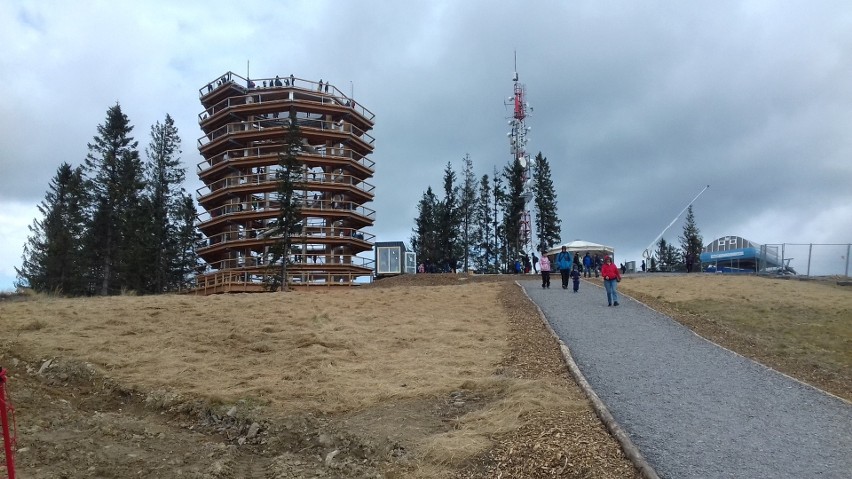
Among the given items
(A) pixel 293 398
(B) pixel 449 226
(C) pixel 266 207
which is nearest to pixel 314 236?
(C) pixel 266 207

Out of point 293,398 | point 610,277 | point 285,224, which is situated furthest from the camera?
point 285,224

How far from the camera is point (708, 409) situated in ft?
29.4

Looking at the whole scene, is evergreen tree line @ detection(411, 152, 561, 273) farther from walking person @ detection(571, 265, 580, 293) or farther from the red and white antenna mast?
walking person @ detection(571, 265, 580, 293)

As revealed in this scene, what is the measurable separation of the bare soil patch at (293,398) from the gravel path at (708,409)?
0.69m

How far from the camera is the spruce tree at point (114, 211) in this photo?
49.1 m

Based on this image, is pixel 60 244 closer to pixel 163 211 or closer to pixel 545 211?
pixel 163 211

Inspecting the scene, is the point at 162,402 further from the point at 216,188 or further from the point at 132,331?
the point at 216,188

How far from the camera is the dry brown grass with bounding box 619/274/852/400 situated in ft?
43.9

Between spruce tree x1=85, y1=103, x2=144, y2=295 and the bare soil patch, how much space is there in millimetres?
33707

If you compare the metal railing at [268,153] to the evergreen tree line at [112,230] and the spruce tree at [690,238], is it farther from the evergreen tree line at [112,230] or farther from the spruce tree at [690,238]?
the spruce tree at [690,238]

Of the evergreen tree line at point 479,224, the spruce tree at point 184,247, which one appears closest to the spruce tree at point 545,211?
the evergreen tree line at point 479,224

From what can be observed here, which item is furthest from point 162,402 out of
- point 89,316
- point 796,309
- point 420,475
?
point 796,309

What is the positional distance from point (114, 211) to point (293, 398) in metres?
46.1

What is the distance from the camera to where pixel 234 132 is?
5134 cm
